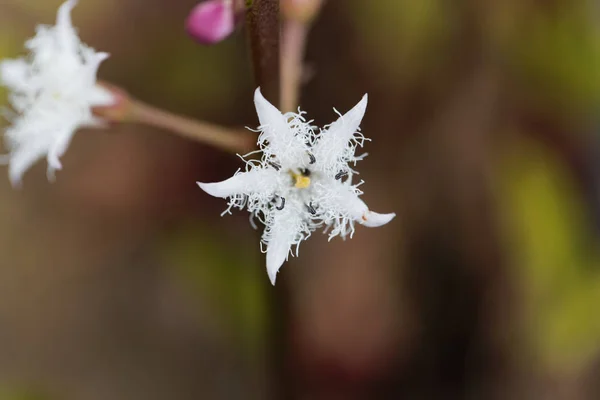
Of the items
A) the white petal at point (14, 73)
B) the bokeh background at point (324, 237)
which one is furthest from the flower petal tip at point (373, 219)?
the bokeh background at point (324, 237)

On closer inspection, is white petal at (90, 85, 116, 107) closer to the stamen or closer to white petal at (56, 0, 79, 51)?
white petal at (56, 0, 79, 51)

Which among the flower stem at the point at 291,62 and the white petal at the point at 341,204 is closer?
the white petal at the point at 341,204

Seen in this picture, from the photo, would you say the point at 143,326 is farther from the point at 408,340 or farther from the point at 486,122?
the point at 486,122

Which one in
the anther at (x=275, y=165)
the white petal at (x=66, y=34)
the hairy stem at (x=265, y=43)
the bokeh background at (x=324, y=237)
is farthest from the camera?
the bokeh background at (x=324, y=237)

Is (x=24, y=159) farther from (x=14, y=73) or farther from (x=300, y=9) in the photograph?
(x=300, y=9)

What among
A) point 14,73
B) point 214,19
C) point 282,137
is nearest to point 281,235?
point 282,137

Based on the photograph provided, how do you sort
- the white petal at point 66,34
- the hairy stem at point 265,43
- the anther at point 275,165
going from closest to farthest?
the hairy stem at point 265,43 < the anther at point 275,165 < the white petal at point 66,34

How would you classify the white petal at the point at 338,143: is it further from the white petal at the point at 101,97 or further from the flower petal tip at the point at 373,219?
the white petal at the point at 101,97

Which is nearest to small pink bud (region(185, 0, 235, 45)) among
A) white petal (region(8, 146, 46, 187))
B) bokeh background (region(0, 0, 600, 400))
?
white petal (region(8, 146, 46, 187))
